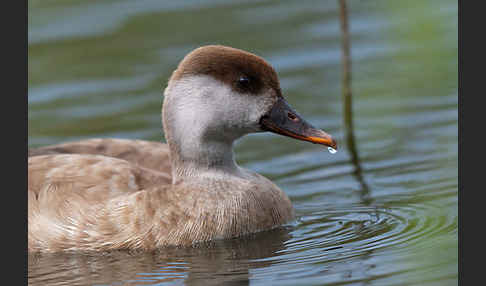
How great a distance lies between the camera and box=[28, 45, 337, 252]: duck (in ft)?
21.5

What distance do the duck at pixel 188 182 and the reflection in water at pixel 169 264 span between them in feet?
0.36

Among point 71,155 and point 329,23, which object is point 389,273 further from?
point 329,23

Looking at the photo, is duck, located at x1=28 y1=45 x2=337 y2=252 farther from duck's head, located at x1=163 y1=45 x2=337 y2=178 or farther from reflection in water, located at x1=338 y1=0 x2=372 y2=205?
reflection in water, located at x1=338 y1=0 x2=372 y2=205

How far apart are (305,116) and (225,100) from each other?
3104 millimetres

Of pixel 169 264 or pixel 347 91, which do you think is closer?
pixel 169 264

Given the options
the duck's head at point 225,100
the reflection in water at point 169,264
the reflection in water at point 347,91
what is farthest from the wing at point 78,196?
the reflection in water at point 347,91

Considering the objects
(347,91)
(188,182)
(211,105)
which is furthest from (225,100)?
(347,91)

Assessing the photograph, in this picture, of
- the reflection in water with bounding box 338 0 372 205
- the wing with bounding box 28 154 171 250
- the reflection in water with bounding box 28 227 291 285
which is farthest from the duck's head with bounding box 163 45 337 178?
the reflection in water with bounding box 338 0 372 205

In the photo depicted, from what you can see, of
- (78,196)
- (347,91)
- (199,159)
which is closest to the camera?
(78,196)

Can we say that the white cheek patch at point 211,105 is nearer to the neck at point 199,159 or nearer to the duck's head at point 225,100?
the duck's head at point 225,100

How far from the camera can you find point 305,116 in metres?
9.61

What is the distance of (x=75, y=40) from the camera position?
12.3m

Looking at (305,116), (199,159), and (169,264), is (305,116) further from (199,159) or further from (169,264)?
(169,264)

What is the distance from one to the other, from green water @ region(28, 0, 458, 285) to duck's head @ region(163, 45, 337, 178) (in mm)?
822
